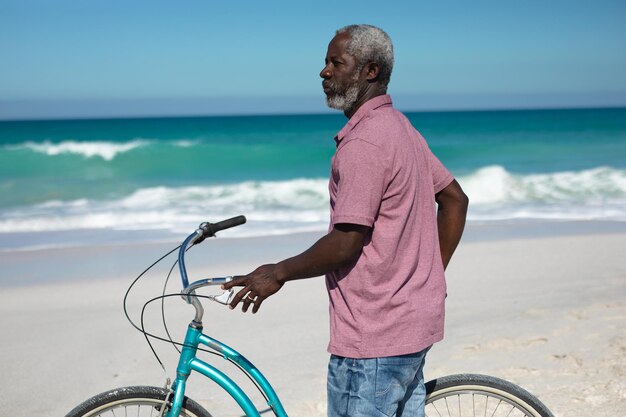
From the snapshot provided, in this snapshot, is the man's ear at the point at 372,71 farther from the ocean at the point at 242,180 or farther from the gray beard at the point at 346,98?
the ocean at the point at 242,180

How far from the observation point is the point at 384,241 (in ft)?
6.72

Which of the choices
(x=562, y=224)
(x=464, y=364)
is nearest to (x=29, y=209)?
(x=562, y=224)

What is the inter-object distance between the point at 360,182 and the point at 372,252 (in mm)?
218

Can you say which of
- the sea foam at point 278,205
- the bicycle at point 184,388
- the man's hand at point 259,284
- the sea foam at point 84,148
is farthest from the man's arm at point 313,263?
the sea foam at point 84,148

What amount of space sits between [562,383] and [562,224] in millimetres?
7127

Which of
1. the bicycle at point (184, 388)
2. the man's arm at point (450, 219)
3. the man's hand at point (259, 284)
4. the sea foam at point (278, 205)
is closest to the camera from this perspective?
the man's hand at point (259, 284)

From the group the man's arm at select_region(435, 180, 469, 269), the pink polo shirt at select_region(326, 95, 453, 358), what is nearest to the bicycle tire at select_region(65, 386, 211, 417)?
the pink polo shirt at select_region(326, 95, 453, 358)

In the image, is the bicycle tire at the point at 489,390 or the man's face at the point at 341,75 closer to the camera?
the man's face at the point at 341,75

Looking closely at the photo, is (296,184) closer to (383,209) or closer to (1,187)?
(1,187)

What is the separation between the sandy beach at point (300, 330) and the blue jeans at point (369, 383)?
1.87 meters

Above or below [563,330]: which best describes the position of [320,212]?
above

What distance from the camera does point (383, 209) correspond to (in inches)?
80.3

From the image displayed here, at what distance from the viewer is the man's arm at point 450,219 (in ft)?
7.98

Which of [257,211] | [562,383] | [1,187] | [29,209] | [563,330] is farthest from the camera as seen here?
[1,187]
